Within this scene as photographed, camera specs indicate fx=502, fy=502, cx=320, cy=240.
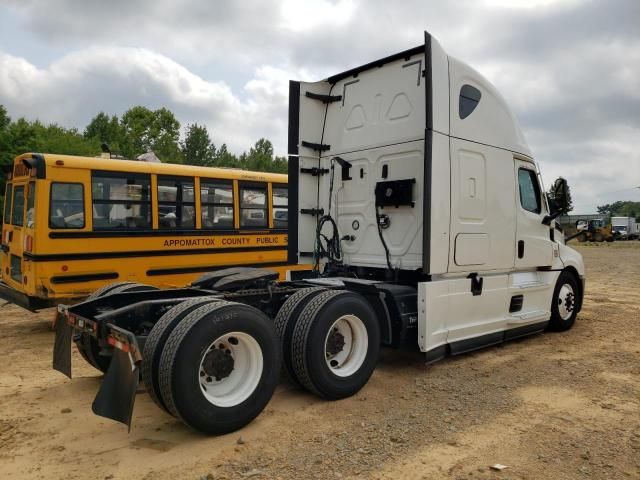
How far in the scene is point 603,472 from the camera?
3.29 metres

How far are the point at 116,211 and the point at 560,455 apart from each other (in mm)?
6817

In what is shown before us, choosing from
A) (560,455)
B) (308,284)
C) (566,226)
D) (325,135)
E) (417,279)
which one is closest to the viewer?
(560,455)

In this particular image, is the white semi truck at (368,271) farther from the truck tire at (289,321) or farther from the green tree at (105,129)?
the green tree at (105,129)

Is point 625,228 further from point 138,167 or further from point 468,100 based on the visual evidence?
point 138,167

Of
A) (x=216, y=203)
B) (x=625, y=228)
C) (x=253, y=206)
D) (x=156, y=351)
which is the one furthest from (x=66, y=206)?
(x=625, y=228)

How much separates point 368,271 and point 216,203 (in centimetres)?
375

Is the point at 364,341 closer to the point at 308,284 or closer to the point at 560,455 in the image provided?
the point at 308,284

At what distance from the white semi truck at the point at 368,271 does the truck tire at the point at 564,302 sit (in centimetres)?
3

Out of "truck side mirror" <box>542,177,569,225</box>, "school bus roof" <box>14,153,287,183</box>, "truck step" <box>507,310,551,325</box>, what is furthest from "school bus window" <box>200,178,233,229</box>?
"truck side mirror" <box>542,177,569,225</box>

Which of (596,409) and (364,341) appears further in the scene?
(364,341)

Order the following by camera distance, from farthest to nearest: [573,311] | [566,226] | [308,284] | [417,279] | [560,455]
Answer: [566,226]
[573,311]
[417,279]
[308,284]
[560,455]

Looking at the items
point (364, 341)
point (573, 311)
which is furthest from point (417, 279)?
point (573, 311)

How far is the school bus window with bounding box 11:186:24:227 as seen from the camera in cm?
767

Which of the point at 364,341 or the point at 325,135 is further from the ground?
the point at 325,135
